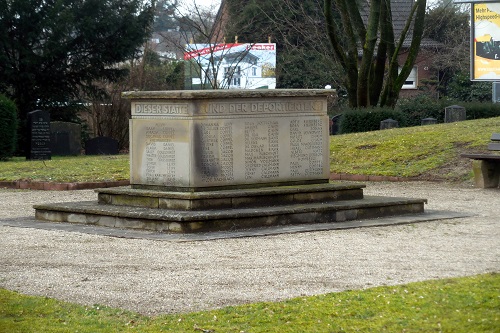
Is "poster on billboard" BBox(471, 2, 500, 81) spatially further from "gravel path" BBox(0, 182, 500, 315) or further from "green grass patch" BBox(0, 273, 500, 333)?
"green grass patch" BBox(0, 273, 500, 333)

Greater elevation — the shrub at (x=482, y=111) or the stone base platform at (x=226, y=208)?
the shrub at (x=482, y=111)

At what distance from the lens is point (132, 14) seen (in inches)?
1601

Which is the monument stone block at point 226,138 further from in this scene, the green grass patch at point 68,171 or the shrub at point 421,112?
the shrub at point 421,112

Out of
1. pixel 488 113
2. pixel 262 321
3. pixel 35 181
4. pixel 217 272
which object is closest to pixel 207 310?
pixel 262 321

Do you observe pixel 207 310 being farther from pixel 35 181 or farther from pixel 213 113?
pixel 35 181

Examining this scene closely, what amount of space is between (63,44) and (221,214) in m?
27.9

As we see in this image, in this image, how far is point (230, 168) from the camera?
13.5 m

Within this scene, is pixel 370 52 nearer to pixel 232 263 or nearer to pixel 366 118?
pixel 366 118

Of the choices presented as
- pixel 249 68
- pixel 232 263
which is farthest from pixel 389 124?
pixel 249 68

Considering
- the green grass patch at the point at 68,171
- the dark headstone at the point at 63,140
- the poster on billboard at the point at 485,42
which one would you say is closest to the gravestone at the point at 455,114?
the poster on billboard at the point at 485,42

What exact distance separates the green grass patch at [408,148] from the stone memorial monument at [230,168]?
6619mm

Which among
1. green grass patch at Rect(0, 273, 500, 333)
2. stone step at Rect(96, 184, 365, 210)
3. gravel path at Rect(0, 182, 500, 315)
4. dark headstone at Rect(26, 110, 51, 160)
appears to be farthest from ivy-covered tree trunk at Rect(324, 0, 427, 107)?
green grass patch at Rect(0, 273, 500, 333)

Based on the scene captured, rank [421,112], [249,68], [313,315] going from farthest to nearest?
[249,68] < [421,112] < [313,315]

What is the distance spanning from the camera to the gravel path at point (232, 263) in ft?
27.8
